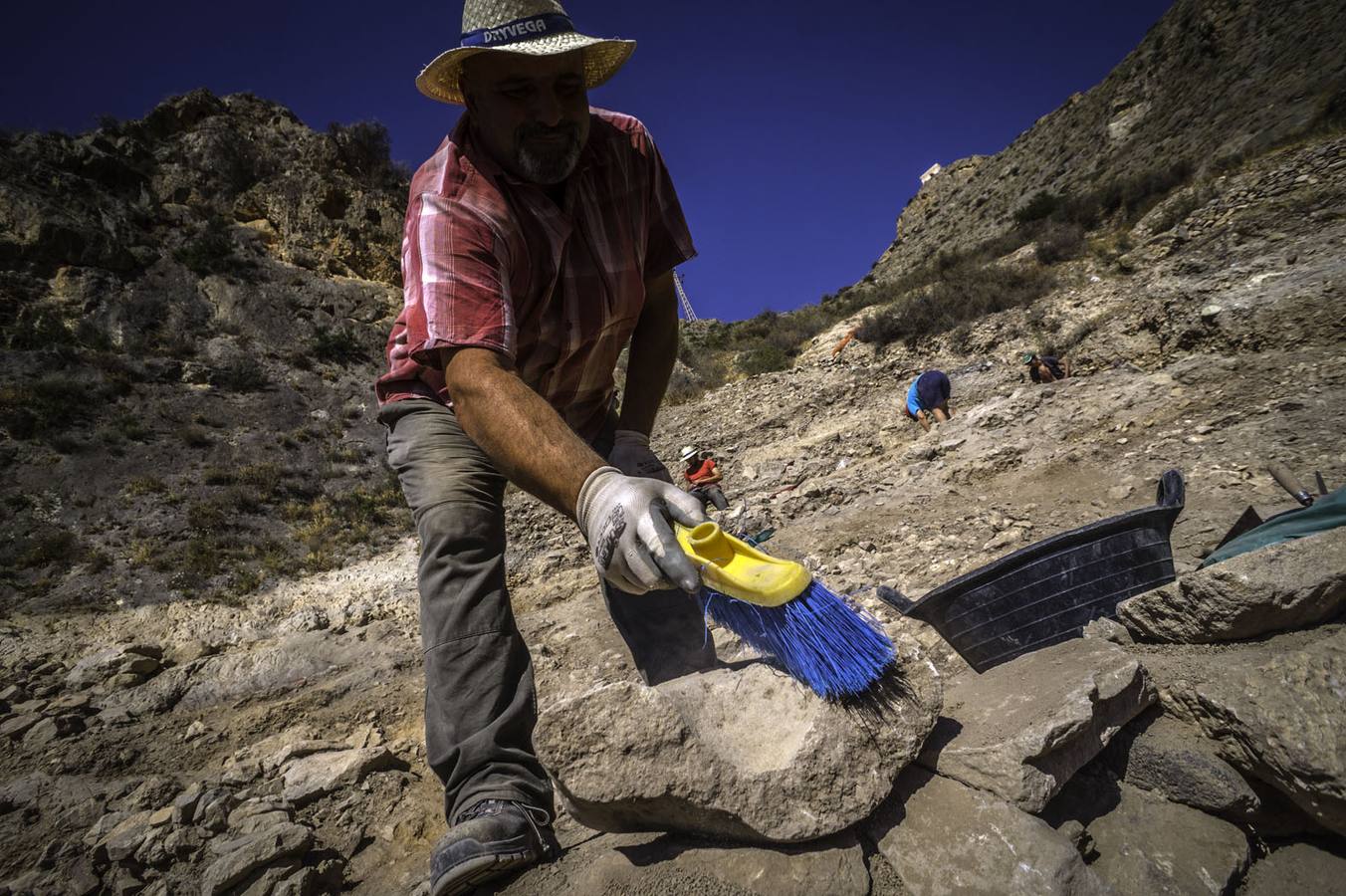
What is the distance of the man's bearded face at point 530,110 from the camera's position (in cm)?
158

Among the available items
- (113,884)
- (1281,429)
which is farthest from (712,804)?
(1281,429)

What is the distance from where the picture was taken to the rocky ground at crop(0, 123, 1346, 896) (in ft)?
3.71

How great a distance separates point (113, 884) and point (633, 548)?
211cm

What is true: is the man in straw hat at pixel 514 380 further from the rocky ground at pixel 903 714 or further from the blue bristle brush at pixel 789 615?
the rocky ground at pixel 903 714

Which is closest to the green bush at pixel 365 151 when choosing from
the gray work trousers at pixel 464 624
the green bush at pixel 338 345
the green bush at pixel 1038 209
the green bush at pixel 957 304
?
the green bush at pixel 338 345

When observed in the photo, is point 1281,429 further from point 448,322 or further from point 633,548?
point 448,322

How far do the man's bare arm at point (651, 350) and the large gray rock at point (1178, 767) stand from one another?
1720 millimetres

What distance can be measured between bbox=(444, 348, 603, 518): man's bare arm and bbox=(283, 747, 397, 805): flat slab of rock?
1.66 m

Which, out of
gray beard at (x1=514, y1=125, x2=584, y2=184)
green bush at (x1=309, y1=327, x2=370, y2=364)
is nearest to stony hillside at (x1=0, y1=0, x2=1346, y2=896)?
gray beard at (x1=514, y1=125, x2=584, y2=184)

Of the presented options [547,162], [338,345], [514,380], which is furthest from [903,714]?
[338,345]

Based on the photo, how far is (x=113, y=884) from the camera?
5.74 ft

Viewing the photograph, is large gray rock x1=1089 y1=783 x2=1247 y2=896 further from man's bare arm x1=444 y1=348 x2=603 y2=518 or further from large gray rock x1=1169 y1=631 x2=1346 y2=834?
man's bare arm x1=444 y1=348 x2=603 y2=518

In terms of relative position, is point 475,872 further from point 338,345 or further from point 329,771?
point 338,345

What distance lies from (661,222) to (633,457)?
90cm
